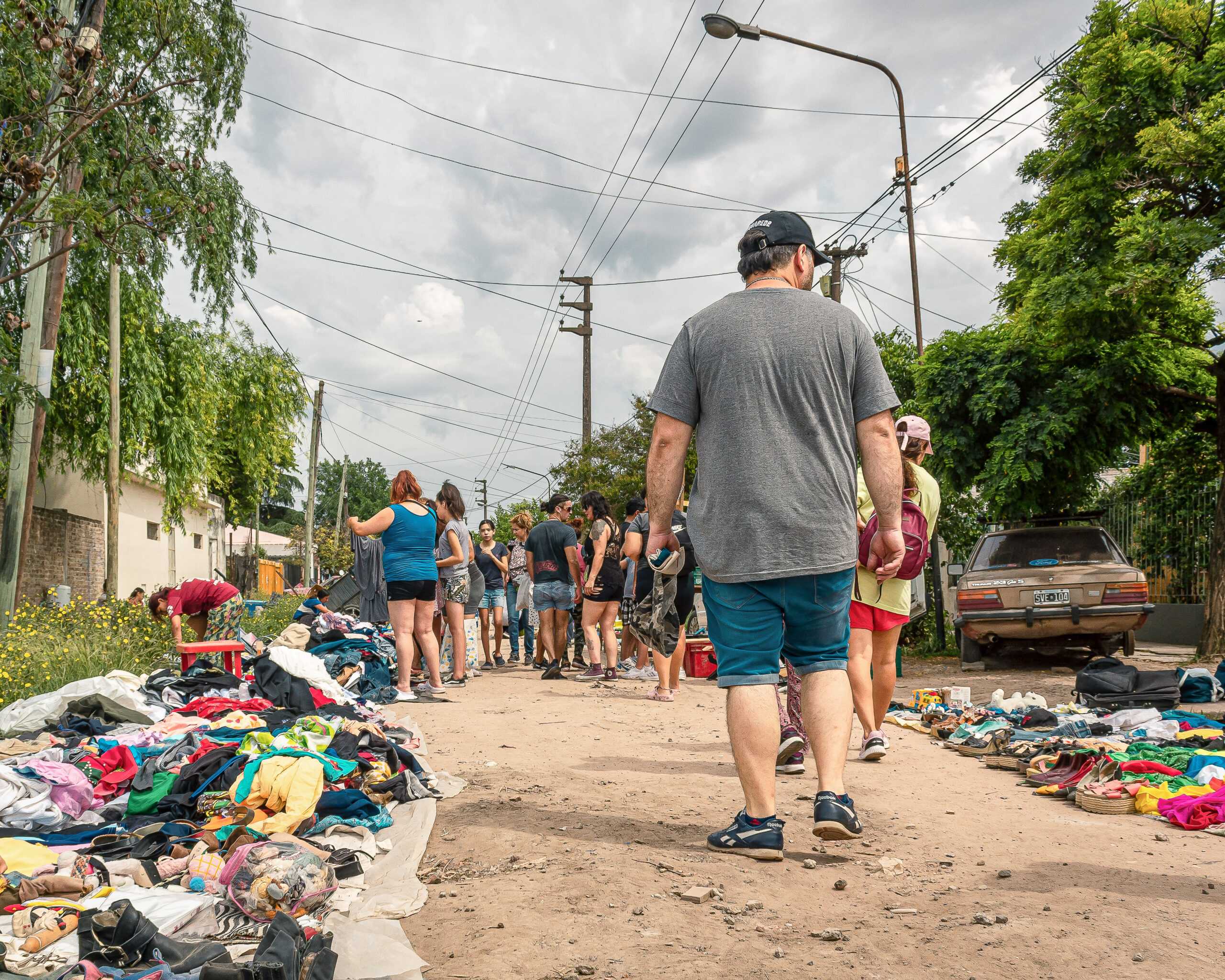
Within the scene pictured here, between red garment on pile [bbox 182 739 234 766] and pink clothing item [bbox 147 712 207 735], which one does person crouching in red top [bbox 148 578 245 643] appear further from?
red garment on pile [bbox 182 739 234 766]

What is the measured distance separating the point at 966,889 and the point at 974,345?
1178 cm

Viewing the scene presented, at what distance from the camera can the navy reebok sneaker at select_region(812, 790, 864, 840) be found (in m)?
3.14

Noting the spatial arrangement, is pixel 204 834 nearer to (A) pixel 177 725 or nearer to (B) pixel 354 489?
(A) pixel 177 725

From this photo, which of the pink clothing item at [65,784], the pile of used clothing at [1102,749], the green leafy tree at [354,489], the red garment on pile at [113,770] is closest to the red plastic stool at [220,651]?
the red garment on pile at [113,770]

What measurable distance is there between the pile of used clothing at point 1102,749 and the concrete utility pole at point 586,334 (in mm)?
21982

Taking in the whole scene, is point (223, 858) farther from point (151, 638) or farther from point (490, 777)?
point (151, 638)

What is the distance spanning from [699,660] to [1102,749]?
18.4 feet

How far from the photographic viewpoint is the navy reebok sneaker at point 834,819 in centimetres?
314

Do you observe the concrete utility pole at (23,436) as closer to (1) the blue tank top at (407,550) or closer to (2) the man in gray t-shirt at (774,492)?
(1) the blue tank top at (407,550)

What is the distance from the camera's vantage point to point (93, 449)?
626 inches

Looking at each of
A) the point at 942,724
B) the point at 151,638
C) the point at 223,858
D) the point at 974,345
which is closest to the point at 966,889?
the point at 223,858

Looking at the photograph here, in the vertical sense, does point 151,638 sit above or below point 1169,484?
below

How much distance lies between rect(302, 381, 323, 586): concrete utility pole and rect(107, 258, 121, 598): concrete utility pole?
73.9 feet

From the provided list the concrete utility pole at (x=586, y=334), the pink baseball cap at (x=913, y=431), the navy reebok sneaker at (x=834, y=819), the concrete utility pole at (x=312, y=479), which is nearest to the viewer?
the navy reebok sneaker at (x=834, y=819)
